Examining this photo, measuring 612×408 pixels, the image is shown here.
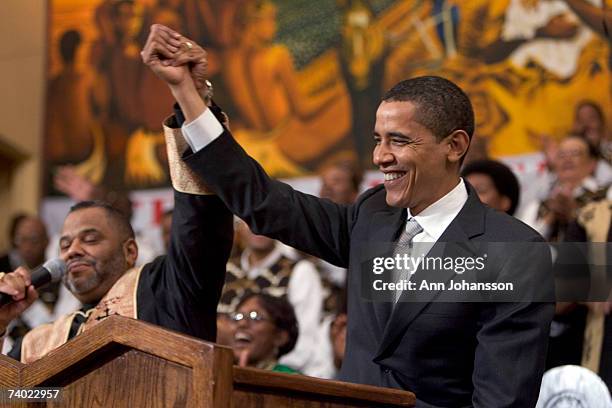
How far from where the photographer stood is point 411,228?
10.6 ft

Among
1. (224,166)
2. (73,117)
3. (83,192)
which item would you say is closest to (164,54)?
(224,166)

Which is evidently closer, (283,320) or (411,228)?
(411,228)

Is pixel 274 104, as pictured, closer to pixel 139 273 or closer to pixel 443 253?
pixel 139 273

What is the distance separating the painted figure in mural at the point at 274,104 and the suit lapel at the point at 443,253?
233 inches

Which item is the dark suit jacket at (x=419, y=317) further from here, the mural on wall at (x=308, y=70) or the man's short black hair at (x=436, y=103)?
the mural on wall at (x=308, y=70)

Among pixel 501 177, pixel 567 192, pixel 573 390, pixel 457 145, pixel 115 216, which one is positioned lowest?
pixel 573 390

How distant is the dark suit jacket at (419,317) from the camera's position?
2.95 meters

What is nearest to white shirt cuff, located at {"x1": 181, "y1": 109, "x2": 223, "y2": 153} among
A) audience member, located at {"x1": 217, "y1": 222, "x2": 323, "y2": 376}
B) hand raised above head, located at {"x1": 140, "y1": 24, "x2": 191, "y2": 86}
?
hand raised above head, located at {"x1": 140, "y1": 24, "x2": 191, "y2": 86}

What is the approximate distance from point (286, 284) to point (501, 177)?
6.12 feet

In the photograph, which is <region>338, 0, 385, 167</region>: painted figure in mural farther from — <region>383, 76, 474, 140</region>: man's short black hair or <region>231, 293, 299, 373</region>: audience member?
<region>383, 76, 474, 140</region>: man's short black hair

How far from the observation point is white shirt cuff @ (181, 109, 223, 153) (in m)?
3.13

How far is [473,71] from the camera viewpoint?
8.49 meters

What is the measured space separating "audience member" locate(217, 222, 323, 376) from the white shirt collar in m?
3.02

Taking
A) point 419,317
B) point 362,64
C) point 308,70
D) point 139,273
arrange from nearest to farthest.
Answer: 1. point 419,317
2. point 139,273
3. point 362,64
4. point 308,70
